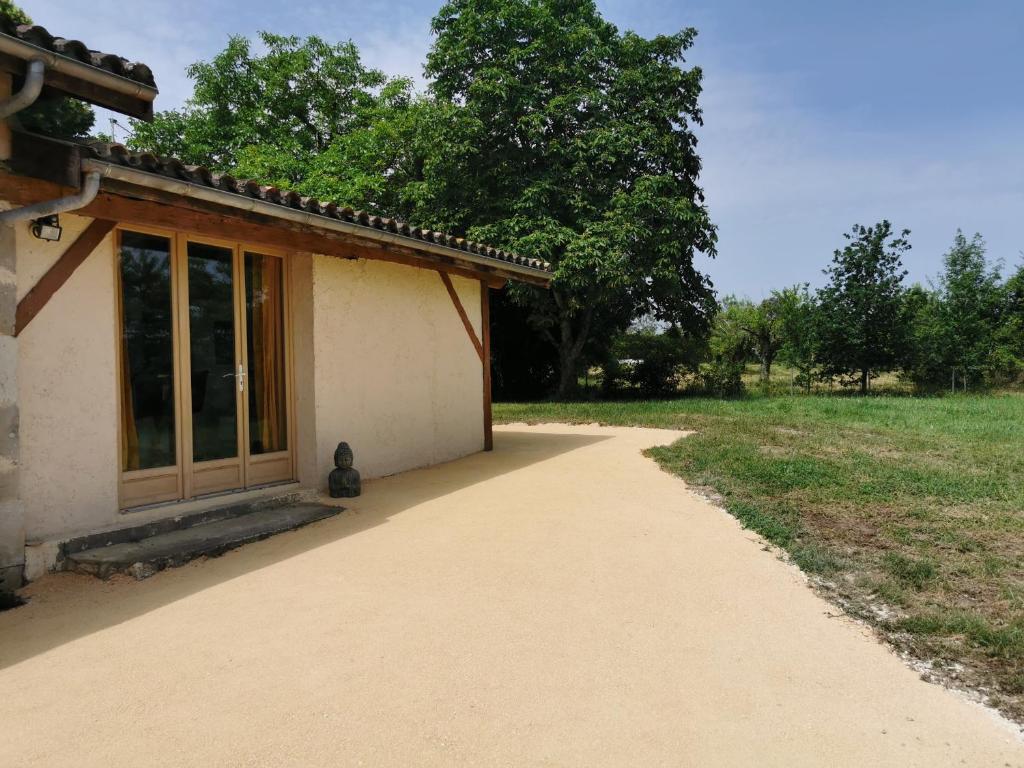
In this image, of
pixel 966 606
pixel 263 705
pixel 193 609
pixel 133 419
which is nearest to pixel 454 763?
pixel 263 705

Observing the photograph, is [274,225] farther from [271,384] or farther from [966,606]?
[966,606]

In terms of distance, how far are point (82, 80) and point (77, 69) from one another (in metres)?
0.20

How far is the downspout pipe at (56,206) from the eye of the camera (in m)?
3.47

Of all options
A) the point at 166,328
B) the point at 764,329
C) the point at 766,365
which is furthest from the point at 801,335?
the point at 166,328

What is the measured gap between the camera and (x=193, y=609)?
3332 millimetres

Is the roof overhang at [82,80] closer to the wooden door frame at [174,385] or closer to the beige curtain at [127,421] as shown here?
the wooden door frame at [174,385]

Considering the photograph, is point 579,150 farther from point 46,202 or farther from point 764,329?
point 46,202

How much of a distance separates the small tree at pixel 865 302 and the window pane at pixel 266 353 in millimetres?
16978

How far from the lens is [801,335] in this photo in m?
19.4

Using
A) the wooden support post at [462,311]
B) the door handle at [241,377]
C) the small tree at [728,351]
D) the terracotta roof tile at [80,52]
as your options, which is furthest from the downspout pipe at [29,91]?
the small tree at [728,351]

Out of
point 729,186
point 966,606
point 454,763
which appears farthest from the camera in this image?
point 729,186

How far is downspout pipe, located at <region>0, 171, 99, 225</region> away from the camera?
347 centimetres

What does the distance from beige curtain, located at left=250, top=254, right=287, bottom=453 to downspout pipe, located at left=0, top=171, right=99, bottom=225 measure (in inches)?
75.8

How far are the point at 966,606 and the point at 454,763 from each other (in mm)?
2856
